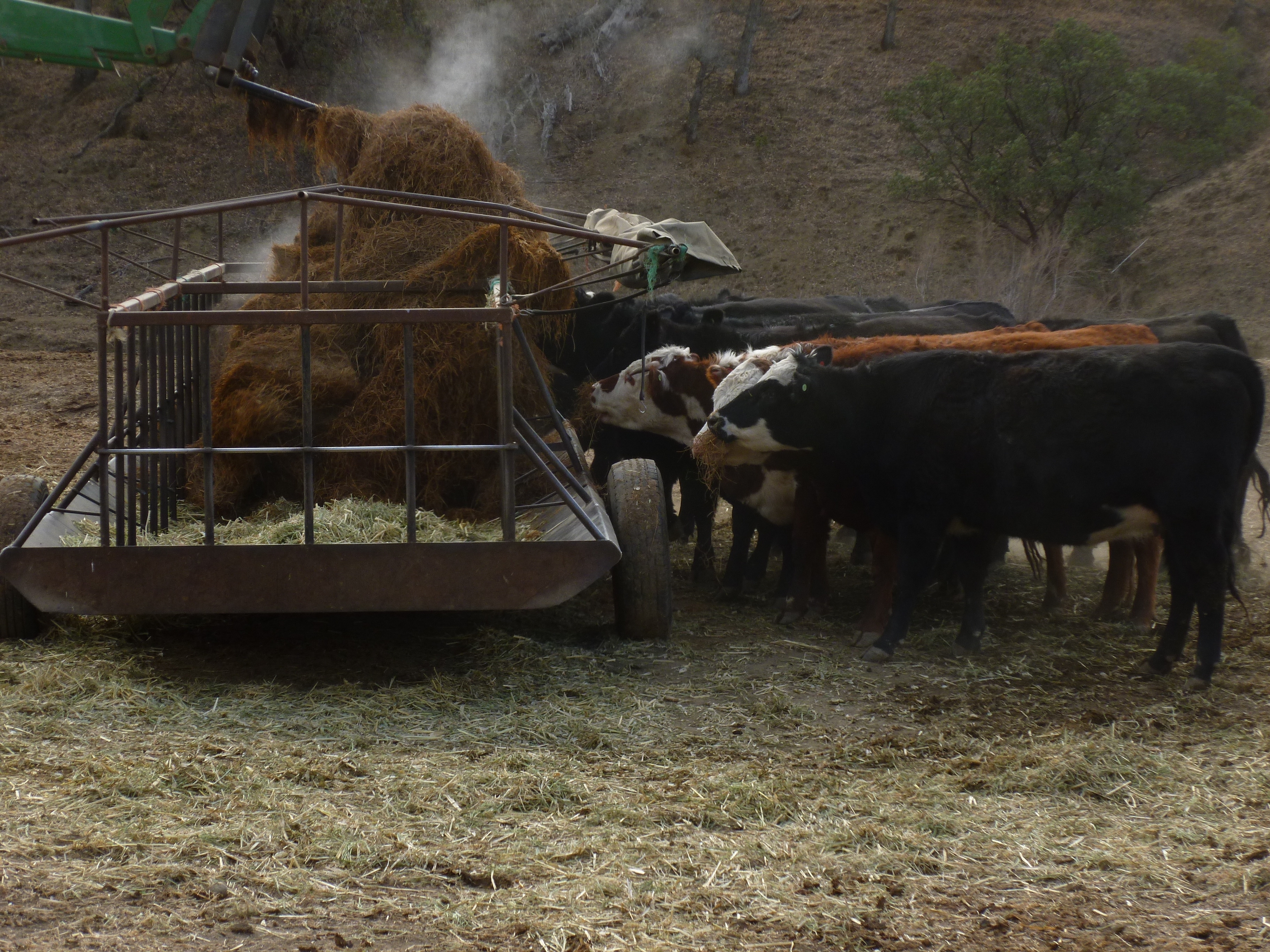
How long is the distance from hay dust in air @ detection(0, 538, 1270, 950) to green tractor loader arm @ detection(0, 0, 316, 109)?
3524 mm

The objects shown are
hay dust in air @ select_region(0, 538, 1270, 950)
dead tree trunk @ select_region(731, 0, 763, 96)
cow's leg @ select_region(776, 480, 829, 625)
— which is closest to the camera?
hay dust in air @ select_region(0, 538, 1270, 950)

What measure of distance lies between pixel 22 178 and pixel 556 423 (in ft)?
68.3

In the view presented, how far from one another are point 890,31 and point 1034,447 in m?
27.6

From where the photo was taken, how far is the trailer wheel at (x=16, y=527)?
19.1 ft

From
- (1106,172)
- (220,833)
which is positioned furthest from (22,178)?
(220,833)

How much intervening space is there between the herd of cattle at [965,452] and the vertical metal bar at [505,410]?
915 mm

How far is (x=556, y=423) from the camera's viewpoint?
7012 mm

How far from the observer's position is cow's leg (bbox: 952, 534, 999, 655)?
6.74 metres

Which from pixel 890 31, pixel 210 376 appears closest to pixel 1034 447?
pixel 210 376

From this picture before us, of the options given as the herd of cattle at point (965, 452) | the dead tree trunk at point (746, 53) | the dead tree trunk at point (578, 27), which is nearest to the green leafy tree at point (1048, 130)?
the dead tree trunk at point (746, 53)

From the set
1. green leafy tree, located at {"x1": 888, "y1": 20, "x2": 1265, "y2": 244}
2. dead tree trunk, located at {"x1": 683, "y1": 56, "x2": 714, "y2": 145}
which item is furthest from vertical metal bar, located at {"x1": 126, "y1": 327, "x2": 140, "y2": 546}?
dead tree trunk, located at {"x1": 683, "y1": 56, "x2": 714, "y2": 145}

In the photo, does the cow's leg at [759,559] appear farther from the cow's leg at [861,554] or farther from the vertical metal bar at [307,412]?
the vertical metal bar at [307,412]

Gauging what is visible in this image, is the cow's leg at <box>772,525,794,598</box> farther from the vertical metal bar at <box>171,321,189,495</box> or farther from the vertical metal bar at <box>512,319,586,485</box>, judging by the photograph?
the vertical metal bar at <box>171,321,189,495</box>

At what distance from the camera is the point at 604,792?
438 cm
